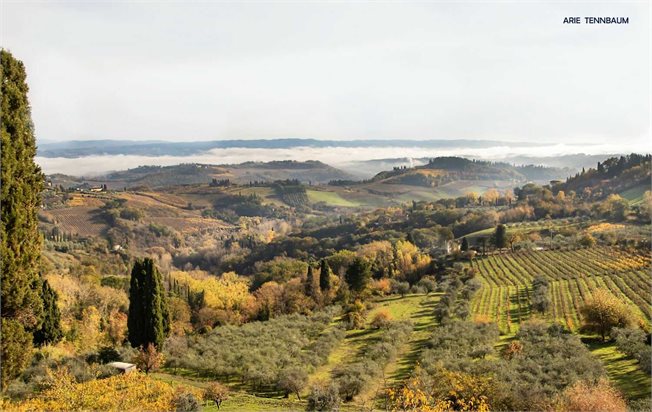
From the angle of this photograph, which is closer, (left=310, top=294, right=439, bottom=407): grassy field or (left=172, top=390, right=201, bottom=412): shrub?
(left=172, top=390, right=201, bottom=412): shrub

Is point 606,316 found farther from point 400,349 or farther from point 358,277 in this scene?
point 358,277

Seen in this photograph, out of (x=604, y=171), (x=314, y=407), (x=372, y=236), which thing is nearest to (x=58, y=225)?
(x=372, y=236)

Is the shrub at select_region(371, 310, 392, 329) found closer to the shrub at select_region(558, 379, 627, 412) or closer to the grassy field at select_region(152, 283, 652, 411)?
the grassy field at select_region(152, 283, 652, 411)

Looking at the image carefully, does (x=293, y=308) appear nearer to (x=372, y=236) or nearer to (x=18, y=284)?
(x=18, y=284)

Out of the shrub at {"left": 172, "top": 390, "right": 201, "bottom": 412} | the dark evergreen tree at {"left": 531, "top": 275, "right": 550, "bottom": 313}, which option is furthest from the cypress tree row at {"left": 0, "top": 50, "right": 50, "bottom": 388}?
the dark evergreen tree at {"left": 531, "top": 275, "right": 550, "bottom": 313}

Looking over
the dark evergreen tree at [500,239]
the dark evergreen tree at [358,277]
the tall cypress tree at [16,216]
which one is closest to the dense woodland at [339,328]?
the tall cypress tree at [16,216]

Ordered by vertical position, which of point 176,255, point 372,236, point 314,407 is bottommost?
point 176,255
